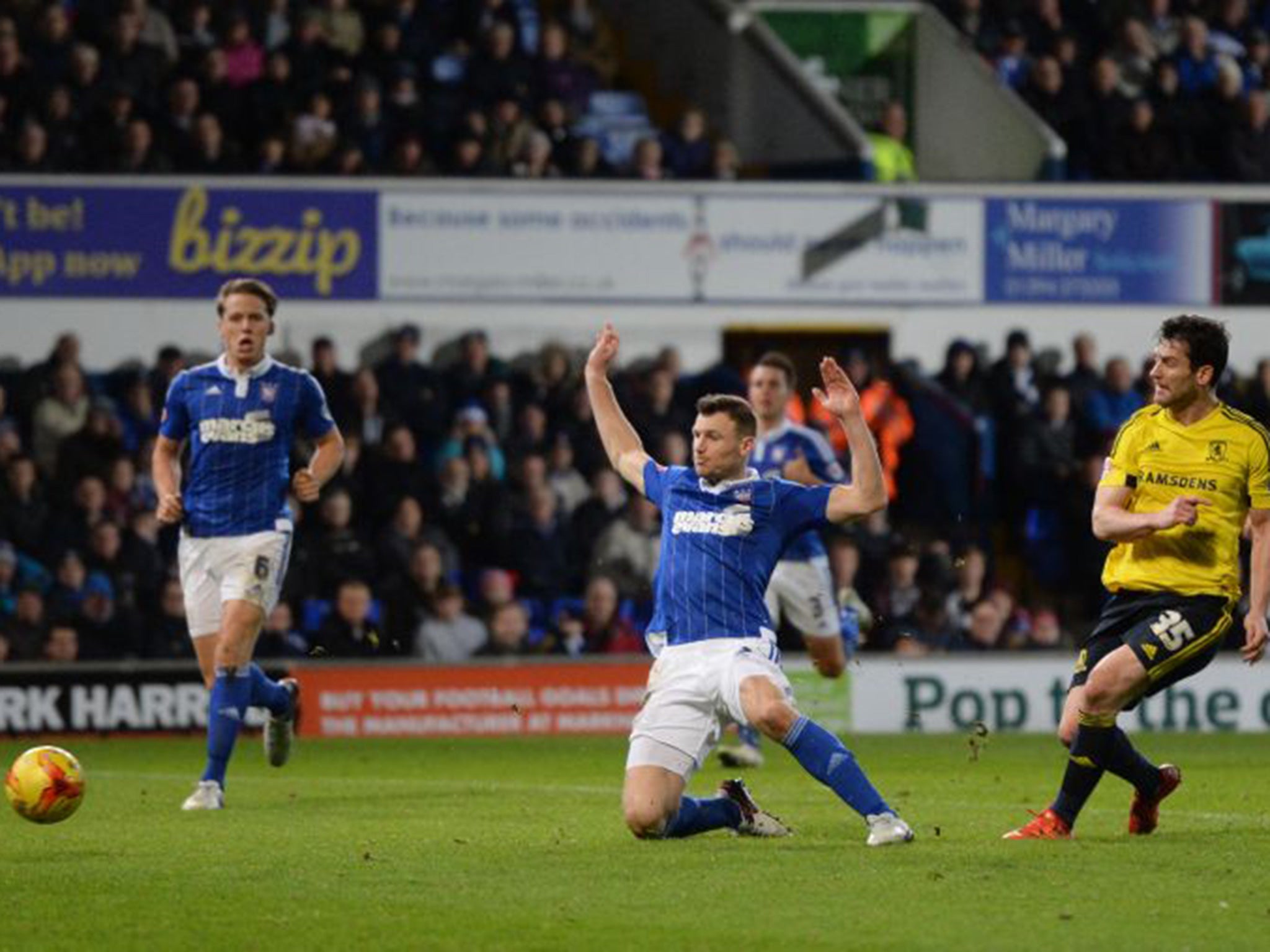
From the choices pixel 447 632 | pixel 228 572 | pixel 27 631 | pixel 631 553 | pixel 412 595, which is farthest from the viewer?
pixel 631 553

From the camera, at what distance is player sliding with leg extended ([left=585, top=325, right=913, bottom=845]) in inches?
394

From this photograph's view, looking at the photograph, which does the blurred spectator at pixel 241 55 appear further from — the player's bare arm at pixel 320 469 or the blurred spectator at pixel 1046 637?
the player's bare arm at pixel 320 469

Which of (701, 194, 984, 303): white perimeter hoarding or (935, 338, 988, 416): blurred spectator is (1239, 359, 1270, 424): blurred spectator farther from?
(701, 194, 984, 303): white perimeter hoarding

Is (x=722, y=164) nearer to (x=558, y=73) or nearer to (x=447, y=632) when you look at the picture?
(x=558, y=73)

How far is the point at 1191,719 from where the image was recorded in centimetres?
1950

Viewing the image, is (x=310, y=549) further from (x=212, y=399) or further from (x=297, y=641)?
(x=212, y=399)

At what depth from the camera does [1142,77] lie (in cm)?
2475

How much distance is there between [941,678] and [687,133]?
17.8 feet

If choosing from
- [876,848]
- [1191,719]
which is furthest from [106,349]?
[876,848]

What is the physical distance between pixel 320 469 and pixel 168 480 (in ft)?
2.30

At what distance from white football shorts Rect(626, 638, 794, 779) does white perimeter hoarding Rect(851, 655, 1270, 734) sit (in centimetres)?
926

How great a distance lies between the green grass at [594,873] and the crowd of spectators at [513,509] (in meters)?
4.81

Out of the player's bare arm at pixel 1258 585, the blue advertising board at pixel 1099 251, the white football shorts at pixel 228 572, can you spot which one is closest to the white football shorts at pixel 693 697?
the player's bare arm at pixel 1258 585

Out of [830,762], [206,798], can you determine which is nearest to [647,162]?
[206,798]
